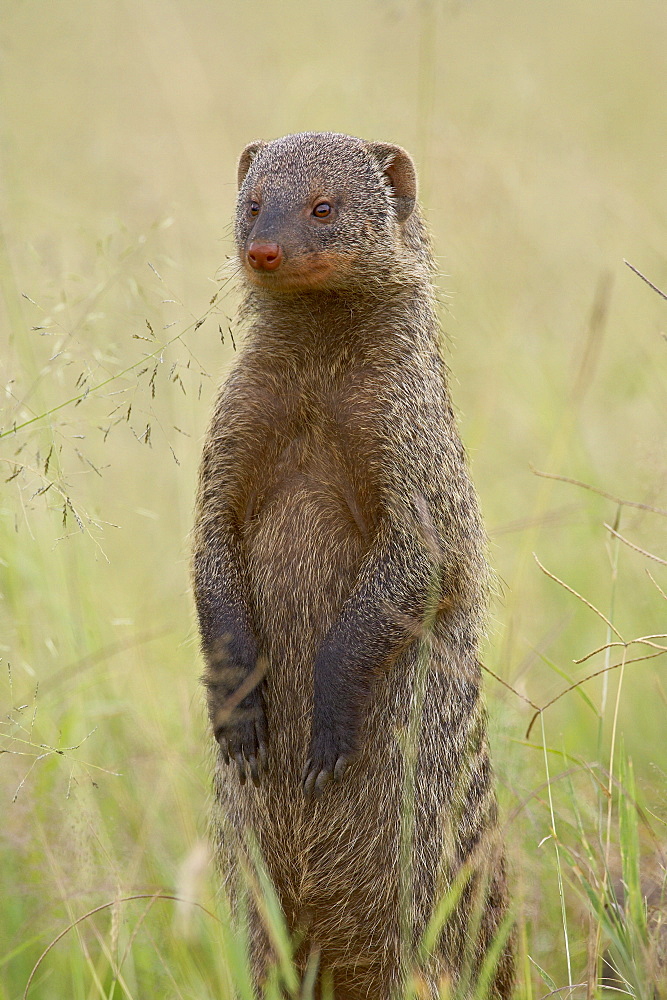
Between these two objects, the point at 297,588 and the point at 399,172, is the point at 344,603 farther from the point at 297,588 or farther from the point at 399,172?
the point at 399,172

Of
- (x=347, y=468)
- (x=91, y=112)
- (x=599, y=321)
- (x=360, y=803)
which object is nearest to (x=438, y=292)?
(x=599, y=321)

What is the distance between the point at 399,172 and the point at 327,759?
172 centimetres

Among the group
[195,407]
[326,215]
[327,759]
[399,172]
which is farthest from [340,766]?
[195,407]

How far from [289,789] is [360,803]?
0.67 feet

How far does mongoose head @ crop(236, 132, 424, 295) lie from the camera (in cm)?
306

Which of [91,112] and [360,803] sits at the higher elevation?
[91,112]

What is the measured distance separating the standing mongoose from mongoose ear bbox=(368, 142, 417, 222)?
0.45 feet

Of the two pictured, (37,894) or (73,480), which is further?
(73,480)

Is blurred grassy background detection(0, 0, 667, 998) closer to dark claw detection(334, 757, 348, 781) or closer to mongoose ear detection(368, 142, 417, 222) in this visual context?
dark claw detection(334, 757, 348, 781)

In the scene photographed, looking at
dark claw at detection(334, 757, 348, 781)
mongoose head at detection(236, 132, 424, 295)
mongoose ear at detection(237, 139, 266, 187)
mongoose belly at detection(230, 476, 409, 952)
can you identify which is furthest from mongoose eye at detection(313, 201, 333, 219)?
dark claw at detection(334, 757, 348, 781)

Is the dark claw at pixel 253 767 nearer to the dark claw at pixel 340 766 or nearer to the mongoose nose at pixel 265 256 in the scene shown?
the dark claw at pixel 340 766

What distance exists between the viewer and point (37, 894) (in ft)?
10.7

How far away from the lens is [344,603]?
10.3 feet

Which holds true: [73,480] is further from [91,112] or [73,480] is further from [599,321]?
[91,112]
